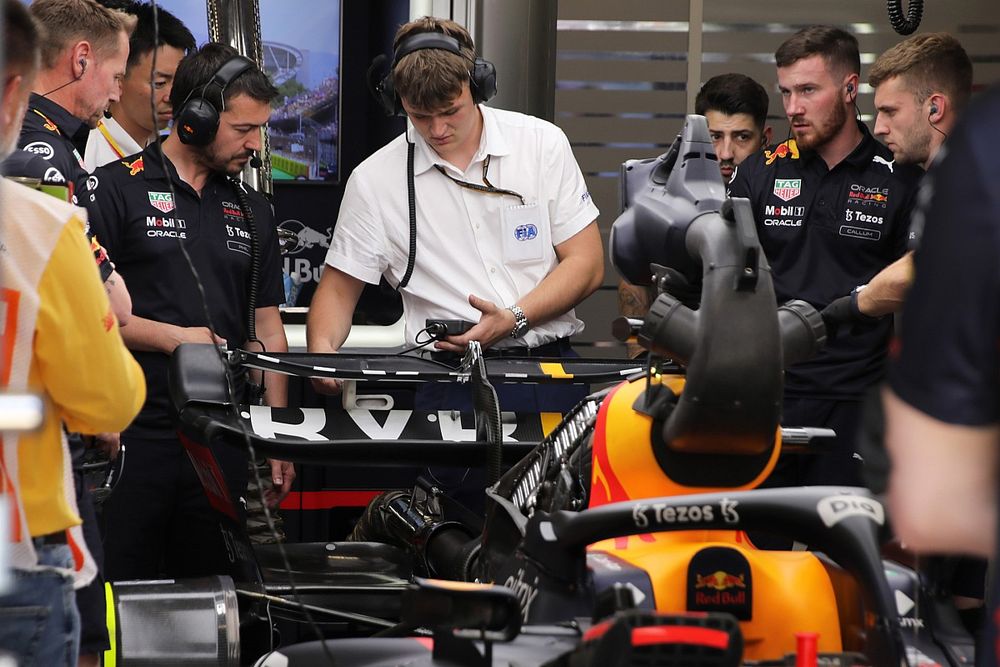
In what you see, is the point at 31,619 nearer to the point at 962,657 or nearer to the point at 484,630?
the point at 484,630

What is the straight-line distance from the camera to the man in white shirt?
4250 millimetres

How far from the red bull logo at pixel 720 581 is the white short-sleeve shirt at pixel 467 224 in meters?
1.85

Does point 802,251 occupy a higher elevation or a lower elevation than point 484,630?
higher

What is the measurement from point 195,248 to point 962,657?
2336mm

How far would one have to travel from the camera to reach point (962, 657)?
205cm

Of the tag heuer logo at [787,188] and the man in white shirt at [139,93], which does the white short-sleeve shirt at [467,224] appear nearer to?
the tag heuer logo at [787,188]

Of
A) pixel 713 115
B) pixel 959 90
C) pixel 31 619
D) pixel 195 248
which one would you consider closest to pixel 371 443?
pixel 195 248

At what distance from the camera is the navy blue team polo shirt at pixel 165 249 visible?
3.64 meters

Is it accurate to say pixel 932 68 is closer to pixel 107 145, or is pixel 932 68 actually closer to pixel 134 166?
pixel 134 166

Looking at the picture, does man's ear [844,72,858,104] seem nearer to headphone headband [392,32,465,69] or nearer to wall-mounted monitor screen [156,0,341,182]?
headphone headband [392,32,465,69]

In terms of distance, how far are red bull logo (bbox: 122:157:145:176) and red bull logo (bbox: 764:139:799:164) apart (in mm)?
1745

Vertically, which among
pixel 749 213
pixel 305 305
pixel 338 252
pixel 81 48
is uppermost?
pixel 81 48

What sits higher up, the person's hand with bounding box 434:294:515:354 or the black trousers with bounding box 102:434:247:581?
the person's hand with bounding box 434:294:515:354

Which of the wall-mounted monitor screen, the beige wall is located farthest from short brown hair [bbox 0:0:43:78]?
the beige wall
